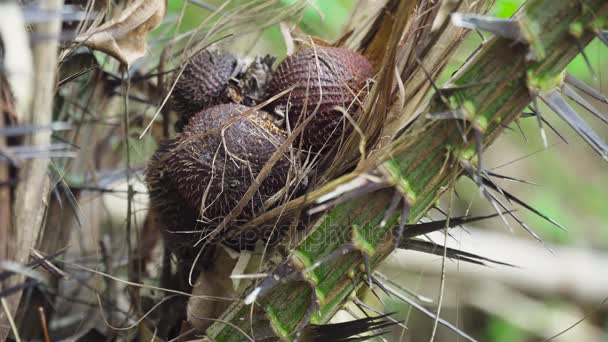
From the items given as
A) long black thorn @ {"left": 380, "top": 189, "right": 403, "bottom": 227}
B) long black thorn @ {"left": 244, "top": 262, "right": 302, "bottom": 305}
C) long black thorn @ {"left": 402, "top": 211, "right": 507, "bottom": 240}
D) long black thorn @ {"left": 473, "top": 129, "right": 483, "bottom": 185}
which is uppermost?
long black thorn @ {"left": 473, "top": 129, "right": 483, "bottom": 185}

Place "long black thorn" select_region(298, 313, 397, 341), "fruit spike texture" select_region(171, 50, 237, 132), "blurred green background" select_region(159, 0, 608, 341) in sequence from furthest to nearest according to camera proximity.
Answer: "blurred green background" select_region(159, 0, 608, 341) < "fruit spike texture" select_region(171, 50, 237, 132) < "long black thorn" select_region(298, 313, 397, 341)

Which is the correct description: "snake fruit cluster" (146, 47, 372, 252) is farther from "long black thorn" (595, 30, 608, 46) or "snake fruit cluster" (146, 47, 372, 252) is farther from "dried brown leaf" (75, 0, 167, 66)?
"long black thorn" (595, 30, 608, 46)

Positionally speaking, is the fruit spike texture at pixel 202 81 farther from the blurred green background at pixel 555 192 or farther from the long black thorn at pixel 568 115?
the blurred green background at pixel 555 192

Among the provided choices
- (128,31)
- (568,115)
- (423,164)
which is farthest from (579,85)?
(128,31)


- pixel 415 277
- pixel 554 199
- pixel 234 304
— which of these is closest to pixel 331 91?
pixel 234 304

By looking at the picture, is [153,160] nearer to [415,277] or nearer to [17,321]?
[17,321]

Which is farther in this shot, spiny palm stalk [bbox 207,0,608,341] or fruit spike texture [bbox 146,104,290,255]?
fruit spike texture [bbox 146,104,290,255]

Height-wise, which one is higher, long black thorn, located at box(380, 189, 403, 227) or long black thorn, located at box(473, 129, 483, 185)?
long black thorn, located at box(473, 129, 483, 185)

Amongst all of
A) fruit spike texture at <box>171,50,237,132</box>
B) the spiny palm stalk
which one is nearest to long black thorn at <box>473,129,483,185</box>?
the spiny palm stalk
